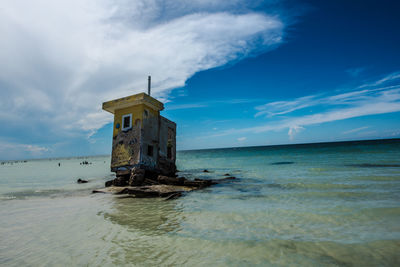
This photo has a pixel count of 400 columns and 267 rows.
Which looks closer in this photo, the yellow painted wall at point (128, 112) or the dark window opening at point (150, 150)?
the yellow painted wall at point (128, 112)

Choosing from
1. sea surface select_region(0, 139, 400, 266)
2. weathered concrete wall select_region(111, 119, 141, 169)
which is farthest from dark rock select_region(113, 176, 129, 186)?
sea surface select_region(0, 139, 400, 266)

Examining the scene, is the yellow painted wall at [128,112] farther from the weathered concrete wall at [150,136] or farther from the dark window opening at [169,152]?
the dark window opening at [169,152]

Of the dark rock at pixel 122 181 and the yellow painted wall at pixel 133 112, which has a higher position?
the yellow painted wall at pixel 133 112

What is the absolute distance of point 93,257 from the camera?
149 inches

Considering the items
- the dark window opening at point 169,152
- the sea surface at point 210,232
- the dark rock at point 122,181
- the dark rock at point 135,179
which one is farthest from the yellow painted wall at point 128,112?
the sea surface at point 210,232

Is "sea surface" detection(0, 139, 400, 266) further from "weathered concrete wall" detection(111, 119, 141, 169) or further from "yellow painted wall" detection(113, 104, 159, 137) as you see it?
"yellow painted wall" detection(113, 104, 159, 137)

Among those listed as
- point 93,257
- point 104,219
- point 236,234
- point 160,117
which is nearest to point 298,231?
point 236,234

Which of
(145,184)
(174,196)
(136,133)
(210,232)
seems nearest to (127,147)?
(136,133)

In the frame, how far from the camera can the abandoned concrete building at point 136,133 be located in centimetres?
1191

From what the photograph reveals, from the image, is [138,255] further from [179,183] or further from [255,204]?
[179,183]

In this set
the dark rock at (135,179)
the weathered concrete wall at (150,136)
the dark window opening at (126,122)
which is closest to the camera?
the dark rock at (135,179)

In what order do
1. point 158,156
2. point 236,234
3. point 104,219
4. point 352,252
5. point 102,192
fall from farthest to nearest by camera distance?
point 158,156 → point 102,192 → point 104,219 → point 236,234 → point 352,252

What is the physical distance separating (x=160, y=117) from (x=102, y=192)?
6101 millimetres

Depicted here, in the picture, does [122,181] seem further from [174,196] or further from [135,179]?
[174,196]
